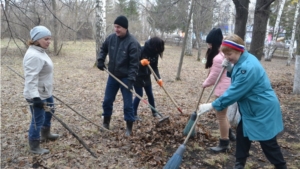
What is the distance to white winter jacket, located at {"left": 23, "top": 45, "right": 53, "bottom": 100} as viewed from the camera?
11.1 feet

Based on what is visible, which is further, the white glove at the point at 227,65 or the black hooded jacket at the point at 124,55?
the black hooded jacket at the point at 124,55

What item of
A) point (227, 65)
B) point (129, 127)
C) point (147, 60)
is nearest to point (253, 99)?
point (227, 65)

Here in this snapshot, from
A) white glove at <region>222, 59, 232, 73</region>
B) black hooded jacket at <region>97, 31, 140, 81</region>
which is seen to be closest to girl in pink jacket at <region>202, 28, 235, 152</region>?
white glove at <region>222, 59, 232, 73</region>

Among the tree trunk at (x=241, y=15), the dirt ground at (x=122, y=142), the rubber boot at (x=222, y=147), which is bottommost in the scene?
the dirt ground at (x=122, y=142)

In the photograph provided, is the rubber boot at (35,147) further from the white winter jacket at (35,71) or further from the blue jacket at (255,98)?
the blue jacket at (255,98)

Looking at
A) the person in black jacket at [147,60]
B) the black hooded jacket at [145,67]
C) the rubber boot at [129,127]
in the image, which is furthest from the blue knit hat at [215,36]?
the rubber boot at [129,127]

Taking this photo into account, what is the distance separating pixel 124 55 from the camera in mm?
4148

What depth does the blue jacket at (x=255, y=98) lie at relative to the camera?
8.90 feet

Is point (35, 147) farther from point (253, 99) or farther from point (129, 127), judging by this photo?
point (253, 99)

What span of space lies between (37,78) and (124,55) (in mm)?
1333

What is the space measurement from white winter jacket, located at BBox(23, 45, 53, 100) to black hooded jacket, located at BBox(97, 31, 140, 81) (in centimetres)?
103

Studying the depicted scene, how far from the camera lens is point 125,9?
3064 centimetres

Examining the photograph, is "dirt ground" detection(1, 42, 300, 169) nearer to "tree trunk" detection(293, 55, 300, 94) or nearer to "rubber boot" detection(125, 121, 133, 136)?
"rubber boot" detection(125, 121, 133, 136)

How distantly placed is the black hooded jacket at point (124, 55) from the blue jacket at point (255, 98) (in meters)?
1.72
